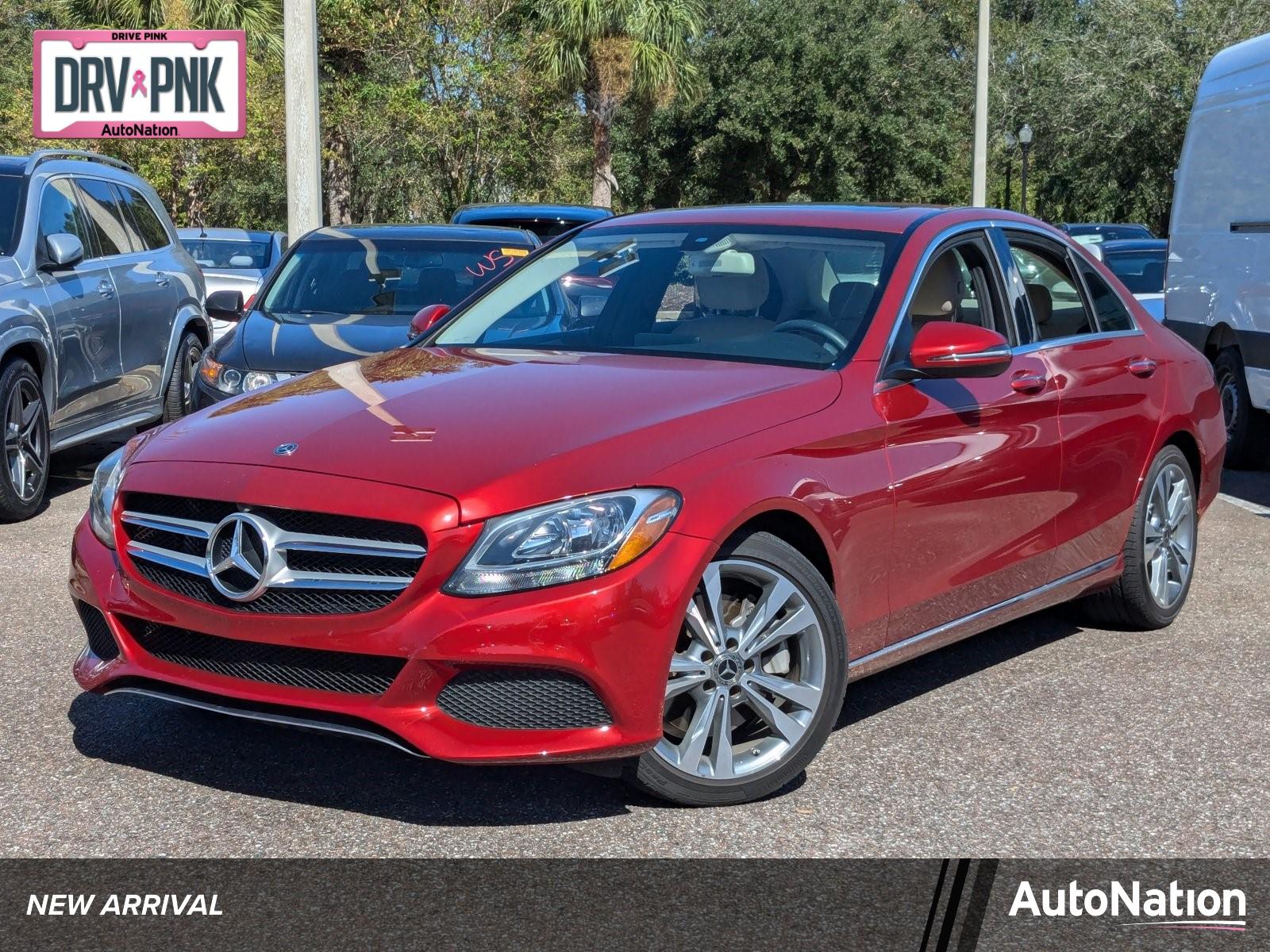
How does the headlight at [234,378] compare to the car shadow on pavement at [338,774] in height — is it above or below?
above

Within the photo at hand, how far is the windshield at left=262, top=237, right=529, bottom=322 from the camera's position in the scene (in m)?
10.1

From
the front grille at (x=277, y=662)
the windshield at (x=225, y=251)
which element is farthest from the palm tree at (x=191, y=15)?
the front grille at (x=277, y=662)

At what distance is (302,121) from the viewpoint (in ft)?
51.0

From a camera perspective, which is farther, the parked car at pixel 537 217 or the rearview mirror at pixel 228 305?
the parked car at pixel 537 217

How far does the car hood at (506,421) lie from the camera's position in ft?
13.4

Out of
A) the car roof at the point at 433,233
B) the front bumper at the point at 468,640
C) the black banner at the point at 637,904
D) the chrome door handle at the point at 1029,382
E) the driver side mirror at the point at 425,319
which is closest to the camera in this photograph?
the black banner at the point at 637,904

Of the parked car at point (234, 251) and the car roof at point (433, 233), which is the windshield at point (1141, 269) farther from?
the parked car at point (234, 251)

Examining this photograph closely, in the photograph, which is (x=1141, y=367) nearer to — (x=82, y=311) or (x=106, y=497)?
(x=106, y=497)

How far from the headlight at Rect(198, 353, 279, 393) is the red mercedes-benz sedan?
3.32 m

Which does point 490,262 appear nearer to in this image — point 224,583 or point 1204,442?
point 1204,442

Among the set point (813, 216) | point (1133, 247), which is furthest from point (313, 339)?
point (1133, 247)

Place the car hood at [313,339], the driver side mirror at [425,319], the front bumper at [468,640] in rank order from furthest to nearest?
1. the car hood at [313,339]
2. the driver side mirror at [425,319]
3. the front bumper at [468,640]

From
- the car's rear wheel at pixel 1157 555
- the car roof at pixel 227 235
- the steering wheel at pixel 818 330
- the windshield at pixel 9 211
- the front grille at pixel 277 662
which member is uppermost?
the windshield at pixel 9 211

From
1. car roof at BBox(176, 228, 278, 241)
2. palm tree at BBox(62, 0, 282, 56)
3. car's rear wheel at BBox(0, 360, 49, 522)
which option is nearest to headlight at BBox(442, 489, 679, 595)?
car's rear wheel at BBox(0, 360, 49, 522)
